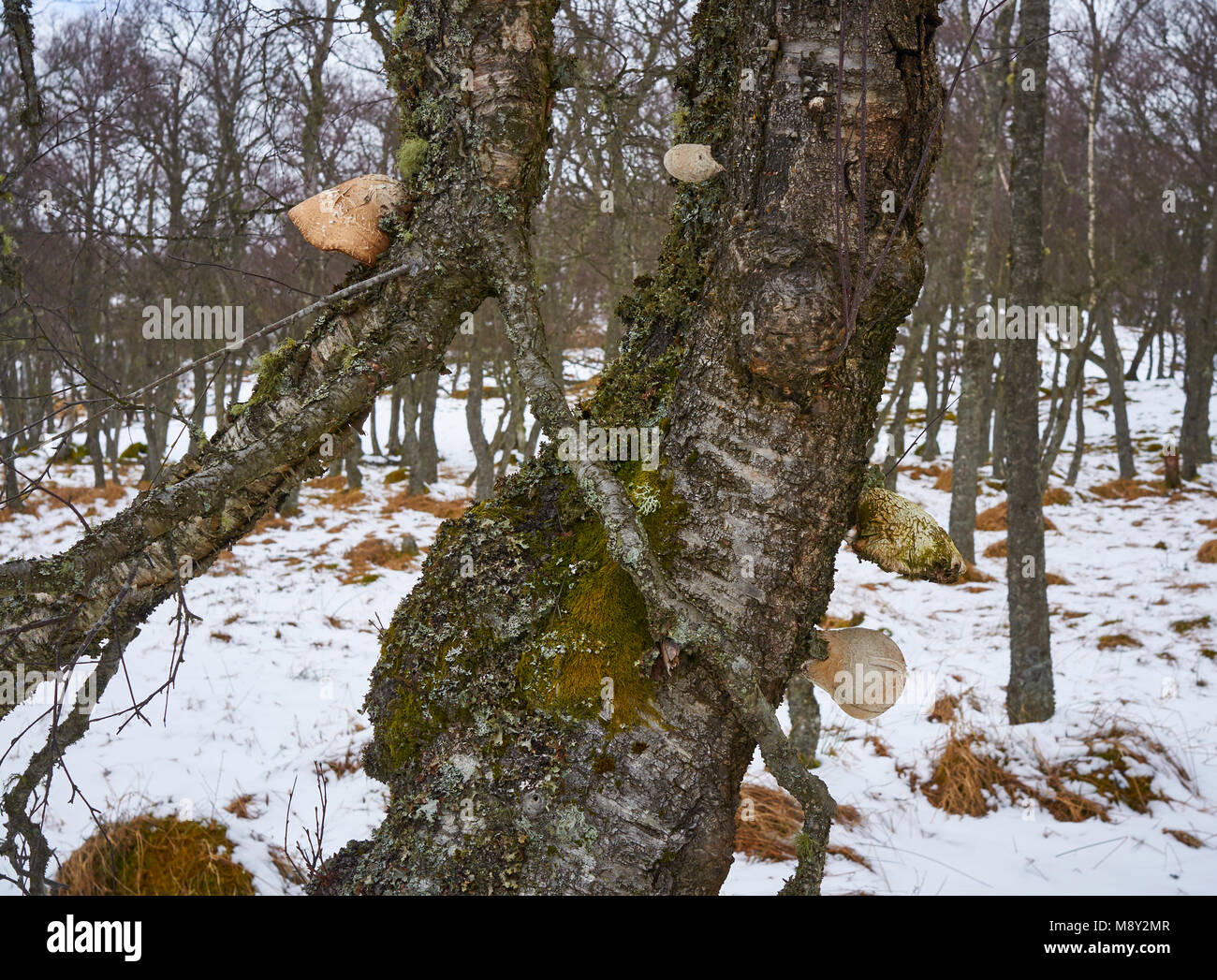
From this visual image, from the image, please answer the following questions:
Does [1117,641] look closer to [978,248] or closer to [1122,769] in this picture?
[1122,769]

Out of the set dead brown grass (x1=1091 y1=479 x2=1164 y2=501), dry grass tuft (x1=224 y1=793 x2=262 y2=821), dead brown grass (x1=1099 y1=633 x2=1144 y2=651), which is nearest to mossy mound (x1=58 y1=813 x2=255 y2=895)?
dry grass tuft (x1=224 y1=793 x2=262 y2=821)

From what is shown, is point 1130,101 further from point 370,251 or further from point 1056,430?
point 370,251

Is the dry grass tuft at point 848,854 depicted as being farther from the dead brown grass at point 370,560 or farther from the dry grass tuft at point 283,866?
the dead brown grass at point 370,560

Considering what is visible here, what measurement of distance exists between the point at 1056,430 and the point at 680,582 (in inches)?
495

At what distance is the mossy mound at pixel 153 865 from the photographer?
3318 mm

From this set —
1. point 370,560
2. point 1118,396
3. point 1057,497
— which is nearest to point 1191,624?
point 1057,497

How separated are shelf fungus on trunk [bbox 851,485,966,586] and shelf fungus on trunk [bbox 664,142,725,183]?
80 cm

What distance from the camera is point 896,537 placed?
1736 millimetres

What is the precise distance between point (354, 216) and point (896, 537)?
1463mm

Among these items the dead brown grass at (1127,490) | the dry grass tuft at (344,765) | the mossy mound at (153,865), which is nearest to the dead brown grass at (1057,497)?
the dead brown grass at (1127,490)

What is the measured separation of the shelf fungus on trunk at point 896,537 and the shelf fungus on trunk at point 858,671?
0.19 m
